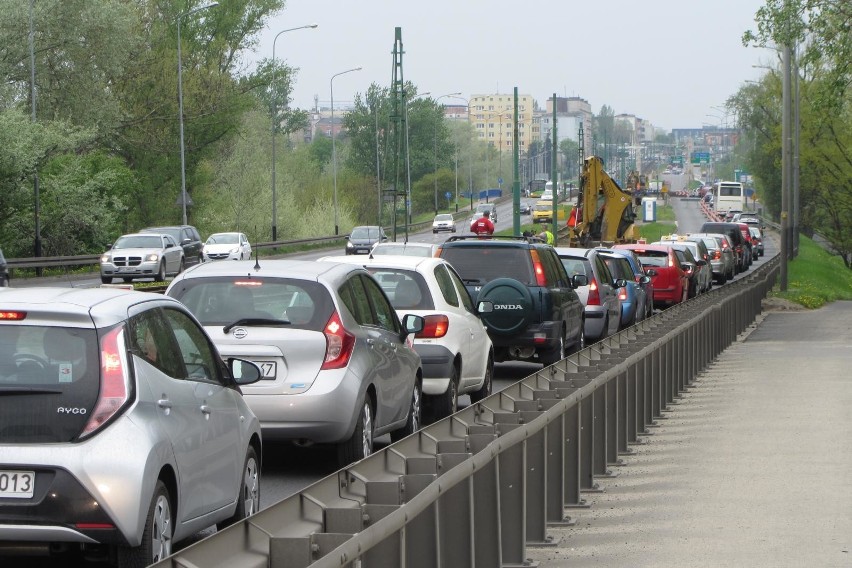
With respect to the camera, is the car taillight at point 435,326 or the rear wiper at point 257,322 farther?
the car taillight at point 435,326

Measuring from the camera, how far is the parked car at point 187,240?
51500 millimetres

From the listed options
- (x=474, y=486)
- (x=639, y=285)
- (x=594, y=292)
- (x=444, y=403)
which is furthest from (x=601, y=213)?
(x=474, y=486)

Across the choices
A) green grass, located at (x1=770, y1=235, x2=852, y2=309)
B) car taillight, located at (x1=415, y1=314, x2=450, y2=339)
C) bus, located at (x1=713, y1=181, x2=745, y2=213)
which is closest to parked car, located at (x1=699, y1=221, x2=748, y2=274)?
green grass, located at (x1=770, y1=235, x2=852, y2=309)

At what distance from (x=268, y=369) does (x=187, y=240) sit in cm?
4222

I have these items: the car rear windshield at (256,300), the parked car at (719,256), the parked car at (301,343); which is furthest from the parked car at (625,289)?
the parked car at (719,256)

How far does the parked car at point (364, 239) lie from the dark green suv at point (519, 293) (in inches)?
1754

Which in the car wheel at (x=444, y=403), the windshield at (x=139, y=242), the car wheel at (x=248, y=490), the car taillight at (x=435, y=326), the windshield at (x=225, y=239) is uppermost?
the car taillight at (x=435, y=326)

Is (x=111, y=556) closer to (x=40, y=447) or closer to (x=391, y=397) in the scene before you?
(x=40, y=447)

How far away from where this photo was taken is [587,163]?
49.2 m

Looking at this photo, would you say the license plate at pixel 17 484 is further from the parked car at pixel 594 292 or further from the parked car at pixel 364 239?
the parked car at pixel 364 239

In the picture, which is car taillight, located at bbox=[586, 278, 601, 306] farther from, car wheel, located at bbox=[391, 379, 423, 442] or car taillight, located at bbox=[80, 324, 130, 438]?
car taillight, located at bbox=[80, 324, 130, 438]

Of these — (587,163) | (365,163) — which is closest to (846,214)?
(587,163)

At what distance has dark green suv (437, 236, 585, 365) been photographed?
19250 mm

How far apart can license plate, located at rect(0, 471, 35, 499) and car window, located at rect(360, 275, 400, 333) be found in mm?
5690
